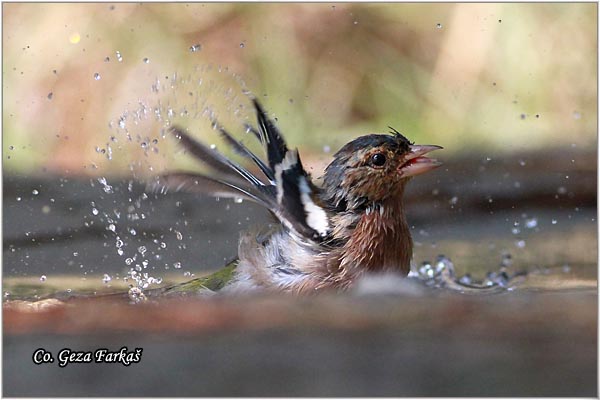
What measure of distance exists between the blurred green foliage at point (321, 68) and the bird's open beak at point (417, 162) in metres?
2.11

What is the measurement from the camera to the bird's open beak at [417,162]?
3.57 meters

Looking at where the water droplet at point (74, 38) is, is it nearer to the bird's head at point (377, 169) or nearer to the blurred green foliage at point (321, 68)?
the blurred green foliage at point (321, 68)

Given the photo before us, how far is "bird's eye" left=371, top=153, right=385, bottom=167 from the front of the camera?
359 cm

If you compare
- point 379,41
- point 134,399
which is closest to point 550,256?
point 379,41

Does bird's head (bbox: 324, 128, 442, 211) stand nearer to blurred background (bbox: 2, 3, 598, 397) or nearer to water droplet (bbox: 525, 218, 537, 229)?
blurred background (bbox: 2, 3, 598, 397)

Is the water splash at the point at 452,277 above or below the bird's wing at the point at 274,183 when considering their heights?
below

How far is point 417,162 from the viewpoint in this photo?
3605 millimetres

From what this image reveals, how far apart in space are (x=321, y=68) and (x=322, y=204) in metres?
2.74

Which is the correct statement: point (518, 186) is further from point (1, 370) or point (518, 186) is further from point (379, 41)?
point (1, 370)

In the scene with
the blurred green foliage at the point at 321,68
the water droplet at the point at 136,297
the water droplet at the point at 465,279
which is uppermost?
the blurred green foliage at the point at 321,68

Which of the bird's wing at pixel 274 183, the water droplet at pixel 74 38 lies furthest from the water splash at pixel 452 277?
the water droplet at pixel 74 38

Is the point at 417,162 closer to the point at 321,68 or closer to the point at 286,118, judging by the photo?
the point at 286,118

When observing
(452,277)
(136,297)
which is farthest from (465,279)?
(136,297)

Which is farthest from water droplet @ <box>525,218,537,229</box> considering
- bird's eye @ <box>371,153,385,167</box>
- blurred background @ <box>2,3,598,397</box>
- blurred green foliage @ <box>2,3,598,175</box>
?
bird's eye @ <box>371,153,385,167</box>
